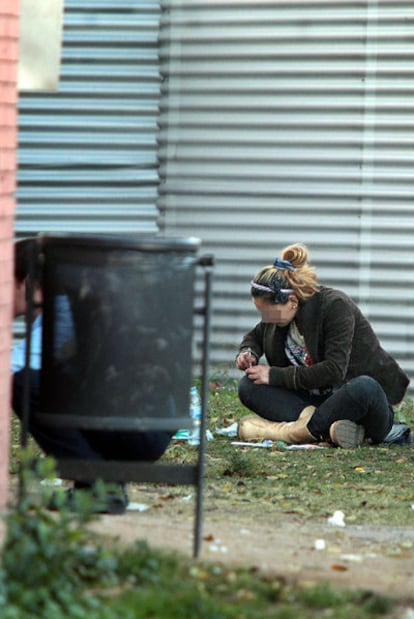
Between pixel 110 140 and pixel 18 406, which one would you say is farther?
pixel 110 140

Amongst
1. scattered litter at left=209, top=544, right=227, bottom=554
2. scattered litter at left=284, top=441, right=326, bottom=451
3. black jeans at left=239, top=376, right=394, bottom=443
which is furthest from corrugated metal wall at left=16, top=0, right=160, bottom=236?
scattered litter at left=209, top=544, right=227, bottom=554

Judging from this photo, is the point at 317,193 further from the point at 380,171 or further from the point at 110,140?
the point at 110,140

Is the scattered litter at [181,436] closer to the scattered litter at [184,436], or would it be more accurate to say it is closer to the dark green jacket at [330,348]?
the scattered litter at [184,436]

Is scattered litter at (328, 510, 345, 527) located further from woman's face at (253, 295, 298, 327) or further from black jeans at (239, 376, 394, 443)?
woman's face at (253, 295, 298, 327)

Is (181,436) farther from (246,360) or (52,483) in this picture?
(52,483)

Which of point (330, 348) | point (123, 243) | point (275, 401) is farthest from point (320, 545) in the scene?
point (275, 401)

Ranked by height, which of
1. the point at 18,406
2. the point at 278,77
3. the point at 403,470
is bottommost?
the point at 403,470

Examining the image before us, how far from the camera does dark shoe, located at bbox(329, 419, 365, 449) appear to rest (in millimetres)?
8797

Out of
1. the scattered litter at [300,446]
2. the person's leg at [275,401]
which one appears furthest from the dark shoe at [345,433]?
the person's leg at [275,401]

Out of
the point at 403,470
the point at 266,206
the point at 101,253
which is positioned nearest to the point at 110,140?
the point at 266,206

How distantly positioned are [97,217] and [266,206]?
53.7 inches

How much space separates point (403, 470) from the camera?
806 cm

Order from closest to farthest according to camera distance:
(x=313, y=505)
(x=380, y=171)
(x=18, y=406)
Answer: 1. (x=18, y=406)
2. (x=313, y=505)
3. (x=380, y=171)

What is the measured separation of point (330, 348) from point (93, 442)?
3345 mm
